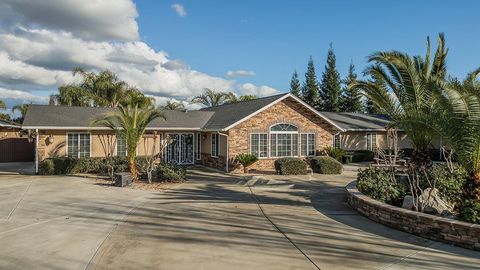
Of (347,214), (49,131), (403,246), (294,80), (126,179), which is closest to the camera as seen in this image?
(403,246)

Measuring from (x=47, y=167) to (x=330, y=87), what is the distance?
42.5m

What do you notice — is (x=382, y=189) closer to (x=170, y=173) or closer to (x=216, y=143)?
(x=170, y=173)

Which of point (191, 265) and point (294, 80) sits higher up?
point (294, 80)

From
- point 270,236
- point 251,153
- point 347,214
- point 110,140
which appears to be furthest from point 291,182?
point 110,140

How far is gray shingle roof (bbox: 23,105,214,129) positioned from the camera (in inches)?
814

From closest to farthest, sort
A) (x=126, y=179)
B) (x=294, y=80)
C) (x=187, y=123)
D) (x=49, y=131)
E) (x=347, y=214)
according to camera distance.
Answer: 1. (x=347, y=214)
2. (x=126, y=179)
3. (x=49, y=131)
4. (x=187, y=123)
5. (x=294, y=80)

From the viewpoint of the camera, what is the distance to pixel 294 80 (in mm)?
61625

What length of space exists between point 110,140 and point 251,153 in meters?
8.08

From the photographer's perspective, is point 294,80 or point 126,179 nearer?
point 126,179

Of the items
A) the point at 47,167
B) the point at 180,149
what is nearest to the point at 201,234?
the point at 47,167

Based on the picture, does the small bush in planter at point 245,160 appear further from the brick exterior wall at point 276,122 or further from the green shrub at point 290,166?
the green shrub at point 290,166

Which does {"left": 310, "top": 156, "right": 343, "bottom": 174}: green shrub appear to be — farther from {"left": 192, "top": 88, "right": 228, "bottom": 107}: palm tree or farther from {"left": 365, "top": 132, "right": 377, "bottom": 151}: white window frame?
{"left": 192, "top": 88, "right": 228, "bottom": 107}: palm tree

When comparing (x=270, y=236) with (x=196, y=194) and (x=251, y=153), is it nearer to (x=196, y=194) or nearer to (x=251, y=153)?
(x=196, y=194)

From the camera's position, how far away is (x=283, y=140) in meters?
22.8
